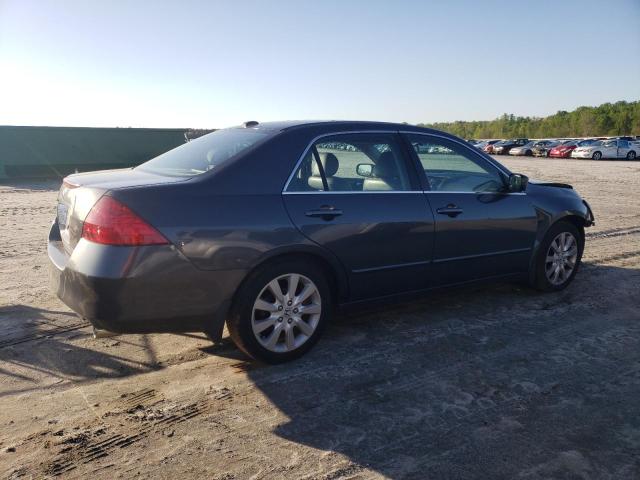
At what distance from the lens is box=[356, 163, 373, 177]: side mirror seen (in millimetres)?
4234

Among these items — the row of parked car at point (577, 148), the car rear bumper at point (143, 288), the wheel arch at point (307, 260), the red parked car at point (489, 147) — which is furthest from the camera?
the red parked car at point (489, 147)

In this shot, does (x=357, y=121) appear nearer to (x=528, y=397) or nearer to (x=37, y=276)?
(x=528, y=397)

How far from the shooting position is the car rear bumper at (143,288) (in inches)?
121

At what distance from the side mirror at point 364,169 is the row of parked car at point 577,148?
35.1 m

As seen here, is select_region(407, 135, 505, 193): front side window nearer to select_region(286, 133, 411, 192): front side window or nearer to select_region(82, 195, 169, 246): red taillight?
select_region(286, 133, 411, 192): front side window

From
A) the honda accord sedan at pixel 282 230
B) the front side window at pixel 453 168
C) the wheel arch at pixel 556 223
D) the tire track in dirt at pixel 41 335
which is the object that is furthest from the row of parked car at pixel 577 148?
the tire track in dirt at pixel 41 335

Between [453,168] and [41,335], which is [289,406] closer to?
[41,335]

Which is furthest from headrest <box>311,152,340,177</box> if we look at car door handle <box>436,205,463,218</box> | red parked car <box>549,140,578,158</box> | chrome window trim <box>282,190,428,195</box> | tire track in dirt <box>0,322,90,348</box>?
red parked car <box>549,140,578,158</box>

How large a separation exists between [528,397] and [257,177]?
2.21 m

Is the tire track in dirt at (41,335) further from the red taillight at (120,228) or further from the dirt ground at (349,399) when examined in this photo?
the red taillight at (120,228)

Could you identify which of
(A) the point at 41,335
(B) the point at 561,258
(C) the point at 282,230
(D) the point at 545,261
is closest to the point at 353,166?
(C) the point at 282,230

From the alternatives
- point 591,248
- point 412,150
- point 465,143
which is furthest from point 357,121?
point 591,248

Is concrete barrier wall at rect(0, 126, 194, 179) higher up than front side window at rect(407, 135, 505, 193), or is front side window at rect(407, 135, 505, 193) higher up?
concrete barrier wall at rect(0, 126, 194, 179)

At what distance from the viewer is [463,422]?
3031 mm
